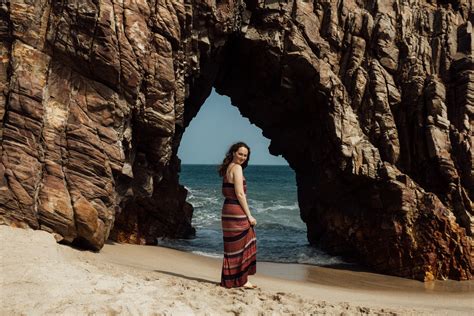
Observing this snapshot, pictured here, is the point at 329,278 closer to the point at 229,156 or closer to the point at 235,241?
the point at 235,241

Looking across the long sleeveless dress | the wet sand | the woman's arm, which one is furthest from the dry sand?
the wet sand

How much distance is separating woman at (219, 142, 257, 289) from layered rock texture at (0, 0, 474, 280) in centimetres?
412

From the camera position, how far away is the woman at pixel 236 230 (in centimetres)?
745

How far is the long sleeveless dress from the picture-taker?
7477mm

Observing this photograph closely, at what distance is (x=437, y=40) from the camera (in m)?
18.1

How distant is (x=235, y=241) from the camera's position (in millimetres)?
7523

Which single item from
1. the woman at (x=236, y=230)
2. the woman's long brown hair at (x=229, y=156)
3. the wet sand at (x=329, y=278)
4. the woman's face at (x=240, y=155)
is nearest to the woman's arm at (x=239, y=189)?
the woman at (x=236, y=230)

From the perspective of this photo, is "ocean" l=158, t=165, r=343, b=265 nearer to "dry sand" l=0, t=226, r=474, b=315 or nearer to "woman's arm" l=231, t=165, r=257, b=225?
"dry sand" l=0, t=226, r=474, b=315

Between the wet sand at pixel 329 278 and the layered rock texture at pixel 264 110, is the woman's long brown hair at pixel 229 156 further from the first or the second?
the wet sand at pixel 329 278

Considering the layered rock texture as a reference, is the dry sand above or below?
below

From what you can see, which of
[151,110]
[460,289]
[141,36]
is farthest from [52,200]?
[460,289]

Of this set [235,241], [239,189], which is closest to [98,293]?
[235,241]

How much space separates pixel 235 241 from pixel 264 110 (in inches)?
521

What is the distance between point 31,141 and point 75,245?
9.06 feet
